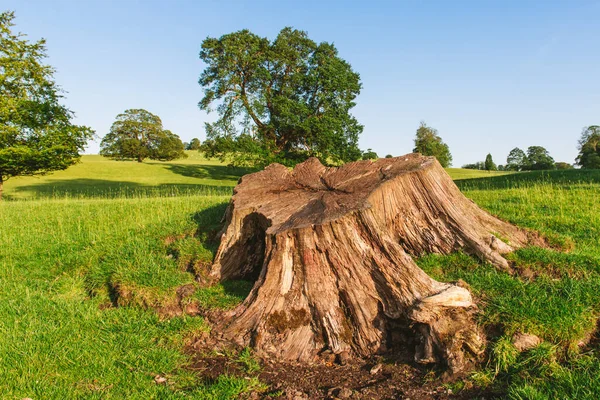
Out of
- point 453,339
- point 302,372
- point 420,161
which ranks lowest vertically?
point 302,372

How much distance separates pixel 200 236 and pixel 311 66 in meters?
24.5

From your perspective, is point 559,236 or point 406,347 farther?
point 559,236

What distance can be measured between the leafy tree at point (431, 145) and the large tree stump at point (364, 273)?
5692 centimetres

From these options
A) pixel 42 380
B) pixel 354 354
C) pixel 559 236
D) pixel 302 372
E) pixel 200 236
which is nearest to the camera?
pixel 42 380

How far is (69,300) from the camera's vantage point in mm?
5984

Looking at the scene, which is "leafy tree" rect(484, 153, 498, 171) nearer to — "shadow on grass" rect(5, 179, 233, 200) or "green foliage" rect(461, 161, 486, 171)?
"green foliage" rect(461, 161, 486, 171)

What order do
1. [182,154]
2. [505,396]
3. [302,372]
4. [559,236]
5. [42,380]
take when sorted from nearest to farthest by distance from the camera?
[505,396]
[42,380]
[302,372]
[559,236]
[182,154]

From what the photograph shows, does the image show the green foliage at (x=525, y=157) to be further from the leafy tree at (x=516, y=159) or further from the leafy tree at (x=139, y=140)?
the leafy tree at (x=139, y=140)

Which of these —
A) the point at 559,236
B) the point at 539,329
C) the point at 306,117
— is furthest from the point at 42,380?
the point at 306,117

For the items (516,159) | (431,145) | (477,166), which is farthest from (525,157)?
(431,145)

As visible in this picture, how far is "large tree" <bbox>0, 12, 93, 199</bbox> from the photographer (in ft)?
66.5

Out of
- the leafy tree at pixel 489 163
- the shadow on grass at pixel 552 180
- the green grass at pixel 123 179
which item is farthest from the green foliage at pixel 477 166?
the shadow on grass at pixel 552 180

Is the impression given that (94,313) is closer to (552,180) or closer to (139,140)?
(552,180)

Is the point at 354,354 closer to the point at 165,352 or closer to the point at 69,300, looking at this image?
the point at 165,352
